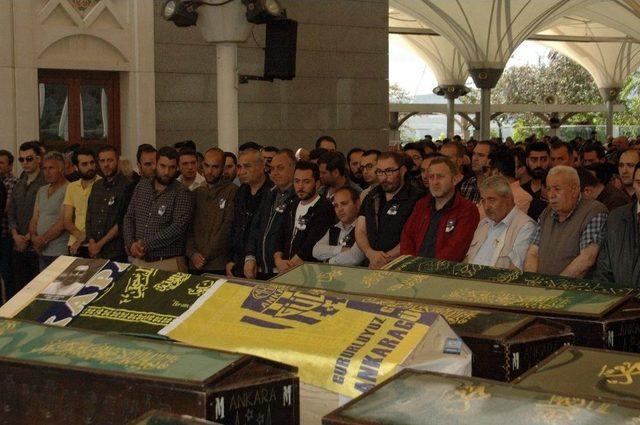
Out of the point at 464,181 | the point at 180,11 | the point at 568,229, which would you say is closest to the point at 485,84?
the point at 180,11

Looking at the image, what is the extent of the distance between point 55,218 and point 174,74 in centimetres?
704

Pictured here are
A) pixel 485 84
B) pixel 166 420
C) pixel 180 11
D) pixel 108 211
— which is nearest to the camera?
pixel 166 420

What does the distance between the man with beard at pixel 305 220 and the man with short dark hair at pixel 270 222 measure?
0.12 meters

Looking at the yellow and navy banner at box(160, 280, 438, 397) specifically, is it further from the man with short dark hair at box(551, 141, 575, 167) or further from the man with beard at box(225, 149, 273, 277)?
the man with short dark hair at box(551, 141, 575, 167)

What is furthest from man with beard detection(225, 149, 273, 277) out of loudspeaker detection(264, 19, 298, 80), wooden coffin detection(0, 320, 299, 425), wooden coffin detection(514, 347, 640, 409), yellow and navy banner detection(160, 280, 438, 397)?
wooden coffin detection(514, 347, 640, 409)

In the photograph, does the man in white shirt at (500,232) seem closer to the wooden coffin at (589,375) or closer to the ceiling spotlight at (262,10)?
the wooden coffin at (589,375)

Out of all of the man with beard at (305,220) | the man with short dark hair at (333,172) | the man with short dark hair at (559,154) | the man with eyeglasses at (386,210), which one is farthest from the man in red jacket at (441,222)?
the man with short dark hair at (559,154)

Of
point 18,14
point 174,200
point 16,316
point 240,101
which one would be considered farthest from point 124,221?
point 240,101

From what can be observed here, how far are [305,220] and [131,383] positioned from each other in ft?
18.1

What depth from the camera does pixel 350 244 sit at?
8367 millimetres

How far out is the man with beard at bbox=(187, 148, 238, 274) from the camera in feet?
31.3

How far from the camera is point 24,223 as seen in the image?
11336mm

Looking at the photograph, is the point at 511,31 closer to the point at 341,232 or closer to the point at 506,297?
the point at 341,232

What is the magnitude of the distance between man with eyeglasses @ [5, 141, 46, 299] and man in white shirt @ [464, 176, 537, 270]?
5.50 metres
